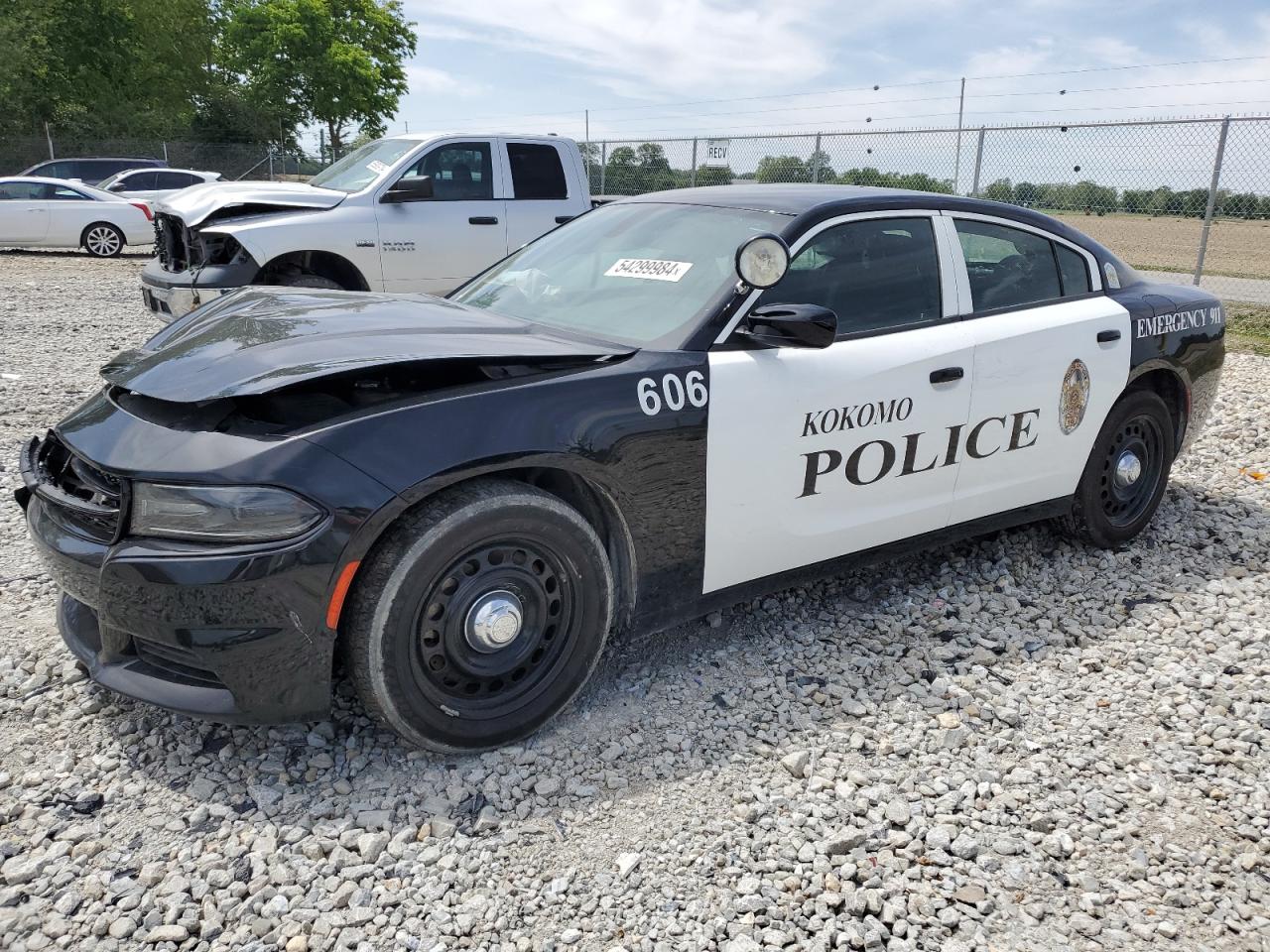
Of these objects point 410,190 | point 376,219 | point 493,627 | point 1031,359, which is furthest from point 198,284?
point 1031,359

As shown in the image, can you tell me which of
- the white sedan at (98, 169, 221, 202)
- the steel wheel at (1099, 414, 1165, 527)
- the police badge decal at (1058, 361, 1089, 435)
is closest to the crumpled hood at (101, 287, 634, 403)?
the police badge decal at (1058, 361, 1089, 435)

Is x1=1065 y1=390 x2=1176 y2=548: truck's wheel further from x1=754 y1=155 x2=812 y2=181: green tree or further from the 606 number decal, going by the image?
x1=754 y1=155 x2=812 y2=181: green tree

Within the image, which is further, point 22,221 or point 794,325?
point 22,221

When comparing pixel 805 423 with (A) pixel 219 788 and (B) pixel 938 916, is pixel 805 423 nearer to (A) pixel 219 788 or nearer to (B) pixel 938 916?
(B) pixel 938 916

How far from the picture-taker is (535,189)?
28.5 ft

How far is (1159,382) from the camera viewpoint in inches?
176

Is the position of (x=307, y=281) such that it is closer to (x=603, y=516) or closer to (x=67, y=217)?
(x=603, y=516)

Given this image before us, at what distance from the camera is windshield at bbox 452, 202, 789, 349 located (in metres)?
3.17

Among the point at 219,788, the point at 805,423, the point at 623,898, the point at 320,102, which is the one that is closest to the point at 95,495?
the point at 219,788

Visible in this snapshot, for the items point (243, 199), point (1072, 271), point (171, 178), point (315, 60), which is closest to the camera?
point (1072, 271)

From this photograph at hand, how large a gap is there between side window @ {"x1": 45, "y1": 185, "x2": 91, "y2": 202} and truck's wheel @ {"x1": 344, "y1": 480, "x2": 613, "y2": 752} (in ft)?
54.9

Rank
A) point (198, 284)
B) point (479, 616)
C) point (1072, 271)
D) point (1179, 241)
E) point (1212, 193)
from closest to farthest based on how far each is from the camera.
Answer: point (479, 616), point (1072, 271), point (198, 284), point (1212, 193), point (1179, 241)

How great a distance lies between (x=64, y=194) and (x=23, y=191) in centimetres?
60

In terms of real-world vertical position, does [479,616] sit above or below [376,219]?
below
